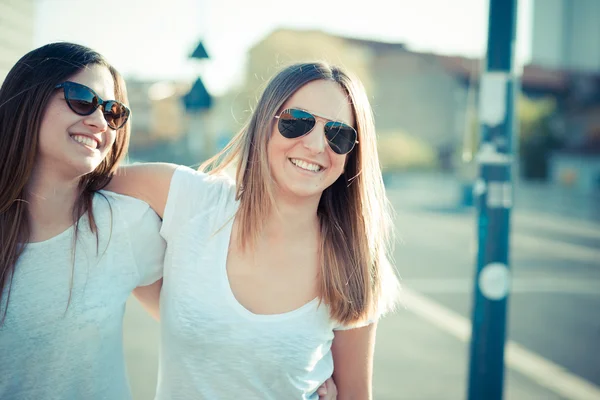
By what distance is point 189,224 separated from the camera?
2.01m

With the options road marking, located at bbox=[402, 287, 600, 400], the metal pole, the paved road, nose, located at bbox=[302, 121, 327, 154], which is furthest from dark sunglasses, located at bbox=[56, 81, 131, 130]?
the paved road

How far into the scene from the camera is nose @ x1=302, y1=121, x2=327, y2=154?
195 cm

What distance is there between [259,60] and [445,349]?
29.5 m

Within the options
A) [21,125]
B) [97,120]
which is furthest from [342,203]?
[21,125]

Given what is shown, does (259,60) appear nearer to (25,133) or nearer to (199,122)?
(199,122)

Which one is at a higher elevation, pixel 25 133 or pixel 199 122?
pixel 199 122

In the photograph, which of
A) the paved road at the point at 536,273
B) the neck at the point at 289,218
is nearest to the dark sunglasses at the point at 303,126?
the neck at the point at 289,218

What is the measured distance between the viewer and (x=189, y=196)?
81.7 inches

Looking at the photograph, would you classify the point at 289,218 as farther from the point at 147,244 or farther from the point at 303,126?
the point at 147,244

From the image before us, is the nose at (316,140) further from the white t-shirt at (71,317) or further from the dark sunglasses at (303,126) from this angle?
the white t-shirt at (71,317)

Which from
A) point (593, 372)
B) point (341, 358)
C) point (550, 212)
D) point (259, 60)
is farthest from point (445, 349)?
point (259, 60)

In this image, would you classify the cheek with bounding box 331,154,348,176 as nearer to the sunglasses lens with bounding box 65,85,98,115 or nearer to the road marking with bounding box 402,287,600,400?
the sunglasses lens with bounding box 65,85,98,115

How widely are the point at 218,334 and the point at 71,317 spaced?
1.64 ft

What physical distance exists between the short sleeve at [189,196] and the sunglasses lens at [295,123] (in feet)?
1.25
